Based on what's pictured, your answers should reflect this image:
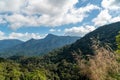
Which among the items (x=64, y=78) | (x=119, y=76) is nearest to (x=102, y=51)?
(x=119, y=76)

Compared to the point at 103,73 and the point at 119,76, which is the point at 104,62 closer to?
the point at 103,73

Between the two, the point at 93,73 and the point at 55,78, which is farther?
the point at 55,78

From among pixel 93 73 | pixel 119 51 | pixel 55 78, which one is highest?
pixel 119 51

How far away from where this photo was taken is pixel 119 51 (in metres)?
13.6

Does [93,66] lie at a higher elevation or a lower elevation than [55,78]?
higher

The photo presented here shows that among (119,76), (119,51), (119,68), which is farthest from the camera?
(119,68)

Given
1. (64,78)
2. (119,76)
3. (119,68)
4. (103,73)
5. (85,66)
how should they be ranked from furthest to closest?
(64,78), (85,66), (103,73), (119,68), (119,76)

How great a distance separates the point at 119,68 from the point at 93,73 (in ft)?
7.17

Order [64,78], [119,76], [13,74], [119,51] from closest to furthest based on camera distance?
1. [119,51]
2. [119,76]
3. [13,74]
4. [64,78]

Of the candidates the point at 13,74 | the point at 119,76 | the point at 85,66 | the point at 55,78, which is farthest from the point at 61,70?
the point at 119,76

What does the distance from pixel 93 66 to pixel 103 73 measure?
1.06 metres

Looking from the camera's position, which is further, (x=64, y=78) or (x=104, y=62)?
(x=64, y=78)

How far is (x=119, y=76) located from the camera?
14477mm

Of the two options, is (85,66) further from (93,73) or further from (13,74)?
(13,74)
